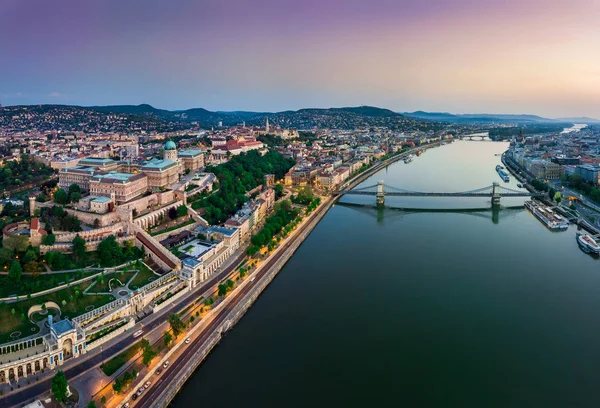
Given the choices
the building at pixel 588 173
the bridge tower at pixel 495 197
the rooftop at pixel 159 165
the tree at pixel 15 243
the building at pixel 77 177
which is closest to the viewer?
the tree at pixel 15 243

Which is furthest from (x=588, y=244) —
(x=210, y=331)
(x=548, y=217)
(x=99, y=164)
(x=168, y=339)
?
(x=99, y=164)

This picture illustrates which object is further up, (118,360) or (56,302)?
(56,302)

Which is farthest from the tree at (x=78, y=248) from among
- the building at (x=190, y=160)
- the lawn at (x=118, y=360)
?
the building at (x=190, y=160)

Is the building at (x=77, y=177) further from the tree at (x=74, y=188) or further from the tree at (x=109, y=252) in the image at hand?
the tree at (x=109, y=252)

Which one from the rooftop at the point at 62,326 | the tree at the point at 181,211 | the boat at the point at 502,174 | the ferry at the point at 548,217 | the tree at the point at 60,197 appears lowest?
the ferry at the point at 548,217

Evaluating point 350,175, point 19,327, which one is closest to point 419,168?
point 350,175

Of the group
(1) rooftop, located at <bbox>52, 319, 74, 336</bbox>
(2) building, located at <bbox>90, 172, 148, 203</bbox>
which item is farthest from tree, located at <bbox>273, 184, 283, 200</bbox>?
(1) rooftop, located at <bbox>52, 319, 74, 336</bbox>

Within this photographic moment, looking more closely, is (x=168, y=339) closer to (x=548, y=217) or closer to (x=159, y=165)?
(x=159, y=165)
